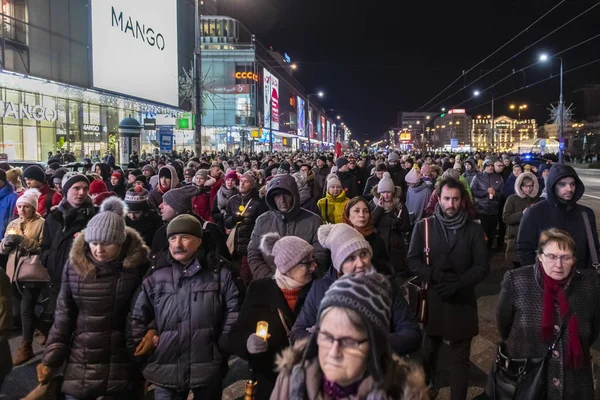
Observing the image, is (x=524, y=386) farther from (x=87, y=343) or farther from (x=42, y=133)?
(x=42, y=133)

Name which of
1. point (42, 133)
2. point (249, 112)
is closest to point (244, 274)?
point (42, 133)

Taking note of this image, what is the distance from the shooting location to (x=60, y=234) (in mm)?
5605

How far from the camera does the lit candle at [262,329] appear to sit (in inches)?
128

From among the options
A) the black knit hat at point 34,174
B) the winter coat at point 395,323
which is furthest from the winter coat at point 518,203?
the black knit hat at point 34,174

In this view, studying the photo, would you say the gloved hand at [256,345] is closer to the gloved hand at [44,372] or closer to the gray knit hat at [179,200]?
the gloved hand at [44,372]

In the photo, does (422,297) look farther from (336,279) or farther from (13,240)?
(13,240)

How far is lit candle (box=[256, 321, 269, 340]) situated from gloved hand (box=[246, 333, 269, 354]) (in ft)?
0.09

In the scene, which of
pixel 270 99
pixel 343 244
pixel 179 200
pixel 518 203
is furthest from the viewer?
pixel 270 99

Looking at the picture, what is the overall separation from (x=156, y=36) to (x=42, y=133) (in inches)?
414

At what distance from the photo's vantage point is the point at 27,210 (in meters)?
6.26

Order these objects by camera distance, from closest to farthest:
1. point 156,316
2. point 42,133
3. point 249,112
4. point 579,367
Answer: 1. point 579,367
2. point 156,316
3. point 42,133
4. point 249,112

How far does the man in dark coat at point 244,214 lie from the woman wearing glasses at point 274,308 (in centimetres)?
262

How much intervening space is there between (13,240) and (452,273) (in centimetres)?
446

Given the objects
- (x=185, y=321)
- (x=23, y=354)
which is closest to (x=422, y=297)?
(x=185, y=321)
